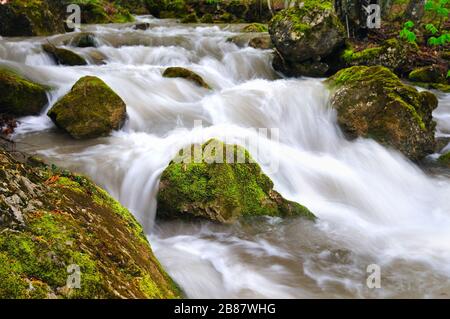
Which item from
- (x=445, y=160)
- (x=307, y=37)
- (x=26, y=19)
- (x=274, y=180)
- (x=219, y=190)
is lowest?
(x=445, y=160)

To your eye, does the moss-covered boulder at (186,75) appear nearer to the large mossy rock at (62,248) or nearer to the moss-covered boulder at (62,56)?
the moss-covered boulder at (62,56)

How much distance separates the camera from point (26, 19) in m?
12.9

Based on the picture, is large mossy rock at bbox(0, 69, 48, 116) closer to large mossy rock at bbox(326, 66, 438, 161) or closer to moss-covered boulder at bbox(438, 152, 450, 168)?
large mossy rock at bbox(326, 66, 438, 161)

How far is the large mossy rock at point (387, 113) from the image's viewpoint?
24.4 feet

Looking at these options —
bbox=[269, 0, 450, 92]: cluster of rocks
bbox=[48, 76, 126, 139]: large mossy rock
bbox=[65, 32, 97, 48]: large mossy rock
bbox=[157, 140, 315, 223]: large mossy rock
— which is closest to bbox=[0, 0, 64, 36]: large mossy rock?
bbox=[65, 32, 97, 48]: large mossy rock

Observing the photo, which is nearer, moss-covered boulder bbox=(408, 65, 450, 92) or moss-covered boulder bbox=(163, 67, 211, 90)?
moss-covered boulder bbox=(163, 67, 211, 90)

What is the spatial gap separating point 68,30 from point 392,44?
12.3 m

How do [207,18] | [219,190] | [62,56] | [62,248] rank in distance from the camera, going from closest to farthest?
1. [62,248]
2. [219,190]
3. [62,56]
4. [207,18]

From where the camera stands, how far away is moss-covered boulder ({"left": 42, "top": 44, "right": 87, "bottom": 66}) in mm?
10648

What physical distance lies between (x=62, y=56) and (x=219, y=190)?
7977mm

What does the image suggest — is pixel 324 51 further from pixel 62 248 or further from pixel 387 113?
pixel 62 248

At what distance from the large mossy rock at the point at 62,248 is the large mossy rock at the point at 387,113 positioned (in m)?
5.79

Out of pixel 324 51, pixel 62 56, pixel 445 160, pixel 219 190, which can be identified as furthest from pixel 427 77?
pixel 62 56

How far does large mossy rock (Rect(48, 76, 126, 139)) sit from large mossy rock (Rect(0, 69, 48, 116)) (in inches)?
35.8
